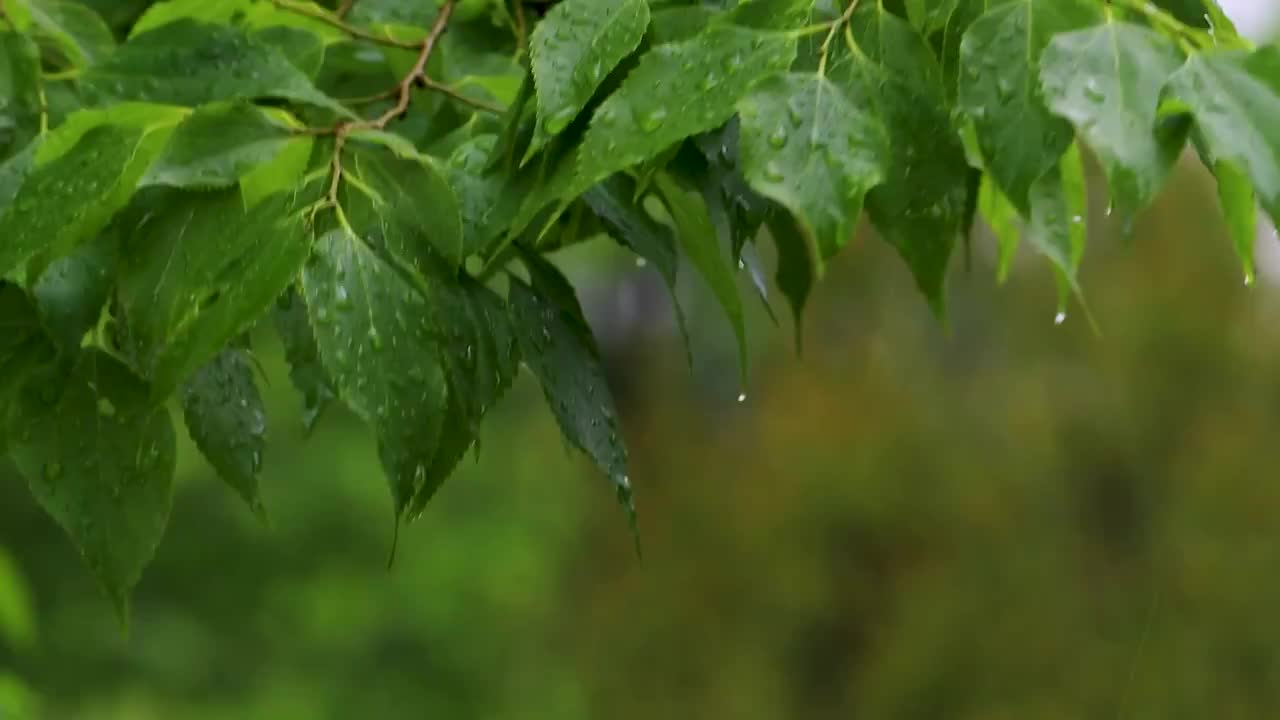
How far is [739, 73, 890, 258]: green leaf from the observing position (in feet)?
1.63

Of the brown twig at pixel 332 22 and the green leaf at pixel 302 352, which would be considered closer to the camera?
the green leaf at pixel 302 352

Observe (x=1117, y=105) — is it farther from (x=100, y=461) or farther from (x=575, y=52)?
(x=100, y=461)

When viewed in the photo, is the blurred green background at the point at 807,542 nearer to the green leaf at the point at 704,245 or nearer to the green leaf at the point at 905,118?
the green leaf at the point at 704,245

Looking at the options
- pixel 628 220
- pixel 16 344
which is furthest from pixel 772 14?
pixel 16 344

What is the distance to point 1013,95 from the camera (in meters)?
0.53

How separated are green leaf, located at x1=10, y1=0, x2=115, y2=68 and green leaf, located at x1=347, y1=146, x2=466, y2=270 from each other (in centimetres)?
26

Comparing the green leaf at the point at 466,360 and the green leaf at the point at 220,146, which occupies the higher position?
the green leaf at the point at 220,146

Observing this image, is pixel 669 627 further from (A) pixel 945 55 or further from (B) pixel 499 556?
(A) pixel 945 55

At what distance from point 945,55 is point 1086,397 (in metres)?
4.11

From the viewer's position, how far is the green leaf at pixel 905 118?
0.55 m

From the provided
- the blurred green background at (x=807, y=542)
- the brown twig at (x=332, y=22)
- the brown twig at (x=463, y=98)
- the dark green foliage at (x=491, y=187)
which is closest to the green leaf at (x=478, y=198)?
the dark green foliage at (x=491, y=187)

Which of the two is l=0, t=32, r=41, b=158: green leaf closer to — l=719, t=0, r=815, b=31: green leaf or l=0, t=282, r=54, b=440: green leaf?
l=0, t=282, r=54, b=440: green leaf

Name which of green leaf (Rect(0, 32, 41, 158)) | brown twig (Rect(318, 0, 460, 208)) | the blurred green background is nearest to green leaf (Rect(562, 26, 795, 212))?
brown twig (Rect(318, 0, 460, 208))

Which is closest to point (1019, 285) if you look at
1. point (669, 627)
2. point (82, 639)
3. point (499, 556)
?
point (669, 627)
